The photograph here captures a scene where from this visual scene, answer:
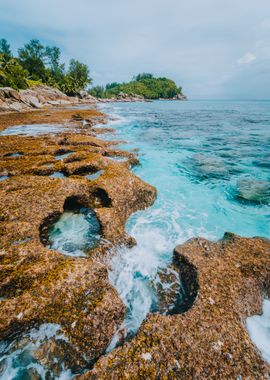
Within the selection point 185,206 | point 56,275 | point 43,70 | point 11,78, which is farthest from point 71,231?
point 43,70

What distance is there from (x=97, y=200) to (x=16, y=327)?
432cm

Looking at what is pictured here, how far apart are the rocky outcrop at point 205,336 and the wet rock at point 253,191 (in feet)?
17.6

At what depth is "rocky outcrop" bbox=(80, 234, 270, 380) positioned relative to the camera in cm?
283

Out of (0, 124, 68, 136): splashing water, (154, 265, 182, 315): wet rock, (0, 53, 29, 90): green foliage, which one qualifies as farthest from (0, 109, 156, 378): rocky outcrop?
(0, 53, 29, 90): green foliage

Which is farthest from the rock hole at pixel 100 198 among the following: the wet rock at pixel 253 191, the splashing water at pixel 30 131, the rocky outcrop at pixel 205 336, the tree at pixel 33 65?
the tree at pixel 33 65

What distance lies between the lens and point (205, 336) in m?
3.21

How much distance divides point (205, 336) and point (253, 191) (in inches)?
336

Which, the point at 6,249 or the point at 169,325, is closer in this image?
the point at 169,325

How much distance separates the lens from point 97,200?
7.02m

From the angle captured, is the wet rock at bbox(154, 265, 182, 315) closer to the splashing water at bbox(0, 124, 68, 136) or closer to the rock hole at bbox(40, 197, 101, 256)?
the rock hole at bbox(40, 197, 101, 256)

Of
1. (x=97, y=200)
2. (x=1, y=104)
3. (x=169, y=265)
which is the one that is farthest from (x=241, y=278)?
(x=1, y=104)

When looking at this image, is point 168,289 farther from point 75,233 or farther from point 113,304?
point 75,233

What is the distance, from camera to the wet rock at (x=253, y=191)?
9.25 metres

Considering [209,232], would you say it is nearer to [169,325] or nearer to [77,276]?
[169,325]
